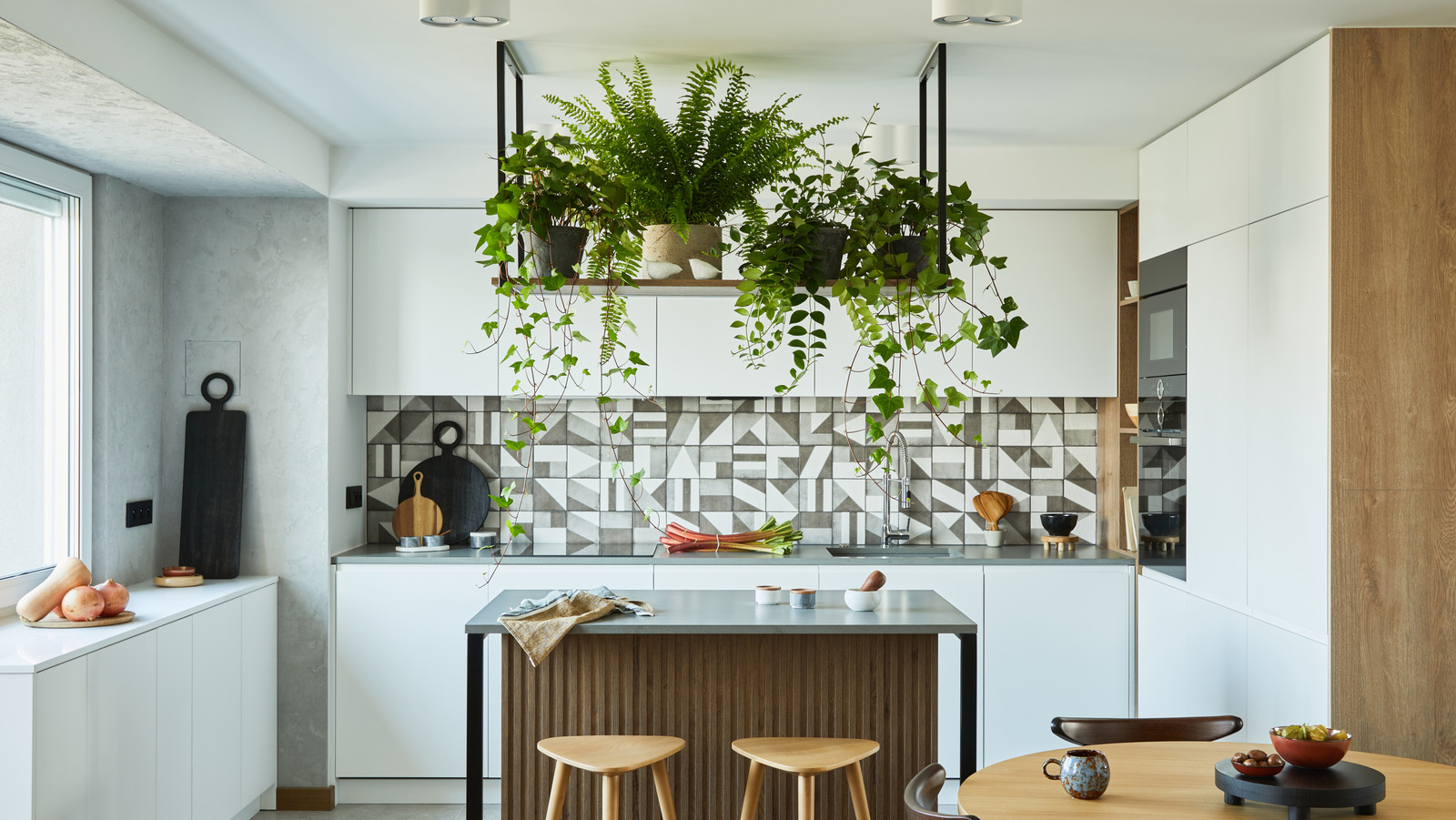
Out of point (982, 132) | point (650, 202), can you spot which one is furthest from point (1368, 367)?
point (650, 202)

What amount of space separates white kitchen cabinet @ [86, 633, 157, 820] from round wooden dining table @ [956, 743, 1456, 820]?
2.39 meters

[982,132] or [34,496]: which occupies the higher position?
[982,132]

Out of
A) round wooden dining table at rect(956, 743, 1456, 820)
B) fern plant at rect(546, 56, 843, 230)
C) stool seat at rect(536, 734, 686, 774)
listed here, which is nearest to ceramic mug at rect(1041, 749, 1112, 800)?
round wooden dining table at rect(956, 743, 1456, 820)

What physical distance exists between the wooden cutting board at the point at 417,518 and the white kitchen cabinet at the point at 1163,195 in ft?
10.3

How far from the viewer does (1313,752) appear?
202 centimetres

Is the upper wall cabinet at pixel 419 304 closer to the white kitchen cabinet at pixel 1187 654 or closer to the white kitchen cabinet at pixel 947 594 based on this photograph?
the white kitchen cabinet at pixel 947 594

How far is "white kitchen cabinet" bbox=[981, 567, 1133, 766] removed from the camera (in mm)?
4223

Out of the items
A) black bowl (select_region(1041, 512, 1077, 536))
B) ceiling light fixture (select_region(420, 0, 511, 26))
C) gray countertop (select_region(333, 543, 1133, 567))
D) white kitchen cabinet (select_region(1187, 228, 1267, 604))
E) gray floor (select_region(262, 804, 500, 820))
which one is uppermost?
ceiling light fixture (select_region(420, 0, 511, 26))

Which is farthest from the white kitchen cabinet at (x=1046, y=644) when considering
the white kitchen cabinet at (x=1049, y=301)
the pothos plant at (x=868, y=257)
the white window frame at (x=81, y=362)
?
the white window frame at (x=81, y=362)

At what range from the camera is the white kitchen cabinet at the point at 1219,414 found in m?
3.29

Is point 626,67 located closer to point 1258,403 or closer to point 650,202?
point 650,202

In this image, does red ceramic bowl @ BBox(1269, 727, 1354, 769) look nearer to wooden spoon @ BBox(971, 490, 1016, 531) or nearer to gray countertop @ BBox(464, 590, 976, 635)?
gray countertop @ BBox(464, 590, 976, 635)

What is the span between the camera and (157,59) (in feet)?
9.46

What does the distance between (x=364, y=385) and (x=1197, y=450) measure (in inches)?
127
